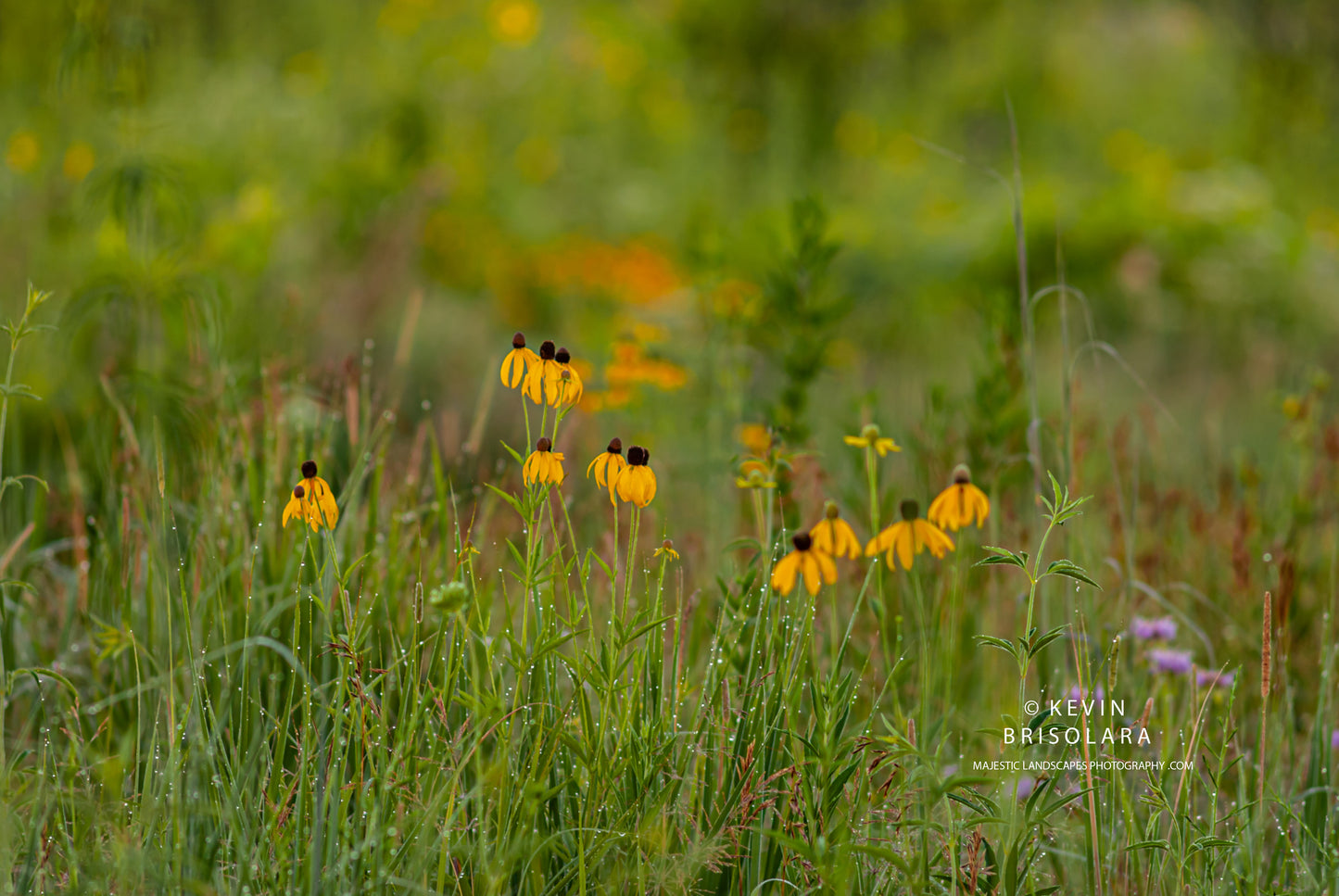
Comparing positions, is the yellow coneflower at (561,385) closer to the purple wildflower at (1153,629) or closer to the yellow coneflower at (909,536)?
the yellow coneflower at (909,536)

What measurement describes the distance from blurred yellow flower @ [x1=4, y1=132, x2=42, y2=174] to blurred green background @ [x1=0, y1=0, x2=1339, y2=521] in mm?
35

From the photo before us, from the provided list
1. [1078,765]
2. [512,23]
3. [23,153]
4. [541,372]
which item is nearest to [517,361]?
[541,372]

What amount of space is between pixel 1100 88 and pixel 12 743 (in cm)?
1362

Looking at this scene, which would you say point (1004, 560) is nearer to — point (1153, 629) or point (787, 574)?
point (787, 574)

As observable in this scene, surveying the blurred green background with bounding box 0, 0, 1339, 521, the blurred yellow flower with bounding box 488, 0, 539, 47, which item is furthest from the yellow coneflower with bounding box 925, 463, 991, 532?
the blurred yellow flower with bounding box 488, 0, 539, 47

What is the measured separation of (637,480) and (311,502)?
45 centimetres

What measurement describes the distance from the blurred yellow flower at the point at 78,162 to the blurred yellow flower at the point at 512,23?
4.29m

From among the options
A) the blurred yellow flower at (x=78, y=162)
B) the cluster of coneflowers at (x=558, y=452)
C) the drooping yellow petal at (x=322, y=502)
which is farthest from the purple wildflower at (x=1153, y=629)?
the blurred yellow flower at (x=78, y=162)

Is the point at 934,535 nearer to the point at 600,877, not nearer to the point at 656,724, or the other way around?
the point at 656,724

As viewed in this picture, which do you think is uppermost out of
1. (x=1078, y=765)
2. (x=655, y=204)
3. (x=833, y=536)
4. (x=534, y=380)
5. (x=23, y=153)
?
(x=655, y=204)

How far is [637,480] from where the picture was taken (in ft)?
4.10

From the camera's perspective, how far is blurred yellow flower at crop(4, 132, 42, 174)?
3.49 metres

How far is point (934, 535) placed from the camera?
1.26 metres

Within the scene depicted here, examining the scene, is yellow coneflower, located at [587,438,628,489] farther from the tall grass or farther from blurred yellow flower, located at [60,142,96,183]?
blurred yellow flower, located at [60,142,96,183]
